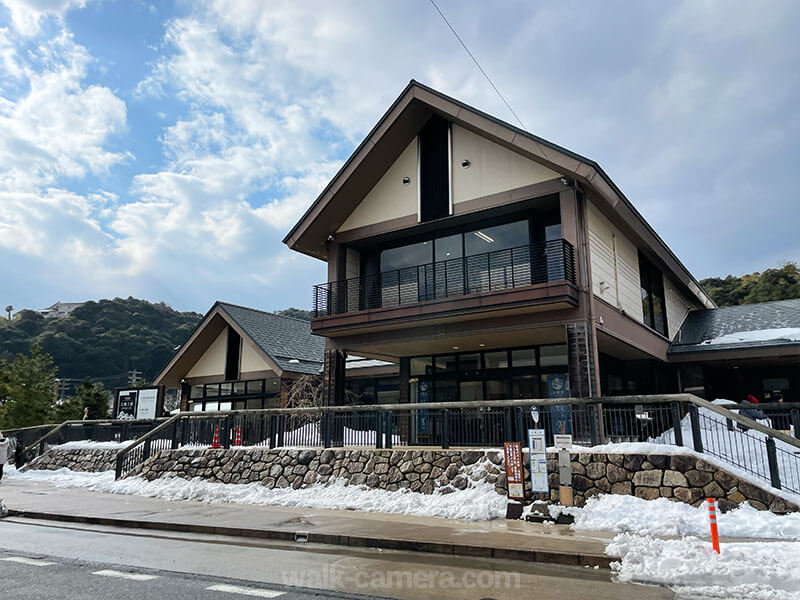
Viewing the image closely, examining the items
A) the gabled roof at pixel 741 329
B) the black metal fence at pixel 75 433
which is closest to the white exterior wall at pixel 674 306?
the gabled roof at pixel 741 329

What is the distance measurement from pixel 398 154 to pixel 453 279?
4591mm

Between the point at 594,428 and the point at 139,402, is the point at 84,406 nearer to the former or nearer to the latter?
the point at 139,402

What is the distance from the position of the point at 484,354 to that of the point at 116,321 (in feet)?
208

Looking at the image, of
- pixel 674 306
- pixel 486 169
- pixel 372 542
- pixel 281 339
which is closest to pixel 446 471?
pixel 372 542

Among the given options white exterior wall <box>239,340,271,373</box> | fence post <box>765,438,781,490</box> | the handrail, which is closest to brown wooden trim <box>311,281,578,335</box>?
the handrail

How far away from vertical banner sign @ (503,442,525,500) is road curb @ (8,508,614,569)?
2.79m

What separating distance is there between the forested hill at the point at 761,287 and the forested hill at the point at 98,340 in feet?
182

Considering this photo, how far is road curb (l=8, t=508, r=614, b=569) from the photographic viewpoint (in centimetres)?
767

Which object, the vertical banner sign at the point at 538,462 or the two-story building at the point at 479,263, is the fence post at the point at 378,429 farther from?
the vertical banner sign at the point at 538,462

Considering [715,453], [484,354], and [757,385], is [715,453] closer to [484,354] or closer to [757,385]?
[484,354]

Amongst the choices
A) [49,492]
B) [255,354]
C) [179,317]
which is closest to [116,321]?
[179,317]

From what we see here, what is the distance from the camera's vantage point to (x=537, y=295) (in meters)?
14.3

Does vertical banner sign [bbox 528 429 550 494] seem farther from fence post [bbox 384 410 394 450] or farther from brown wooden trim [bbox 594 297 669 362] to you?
brown wooden trim [bbox 594 297 669 362]

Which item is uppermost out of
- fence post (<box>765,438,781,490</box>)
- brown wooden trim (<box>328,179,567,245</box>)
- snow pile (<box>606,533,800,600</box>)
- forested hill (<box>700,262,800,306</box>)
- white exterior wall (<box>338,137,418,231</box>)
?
forested hill (<box>700,262,800,306</box>)
